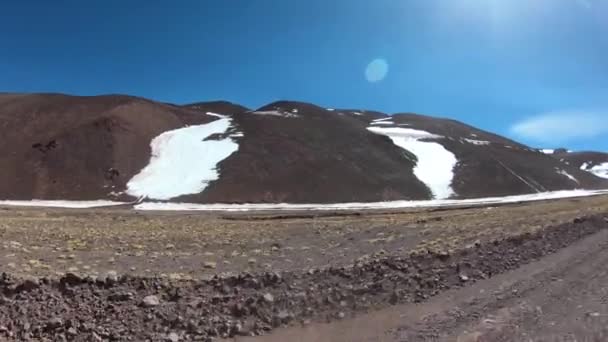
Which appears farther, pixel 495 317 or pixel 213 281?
pixel 213 281

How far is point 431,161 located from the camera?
11781cm

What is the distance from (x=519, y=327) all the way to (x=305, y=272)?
14.9 feet

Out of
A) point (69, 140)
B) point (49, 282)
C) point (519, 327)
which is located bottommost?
point (519, 327)

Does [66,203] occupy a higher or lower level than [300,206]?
higher

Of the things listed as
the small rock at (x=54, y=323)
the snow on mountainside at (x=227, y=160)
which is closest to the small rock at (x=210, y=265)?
the small rock at (x=54, y=323)

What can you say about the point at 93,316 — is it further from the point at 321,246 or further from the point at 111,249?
the point at 321,246

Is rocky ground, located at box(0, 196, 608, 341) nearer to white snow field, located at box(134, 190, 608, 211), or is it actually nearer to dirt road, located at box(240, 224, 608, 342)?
dirt road, located at box(240, 224, 608, 342)

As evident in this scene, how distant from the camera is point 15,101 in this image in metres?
123

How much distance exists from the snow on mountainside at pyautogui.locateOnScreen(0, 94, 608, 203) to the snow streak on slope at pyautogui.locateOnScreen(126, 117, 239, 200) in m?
0.21

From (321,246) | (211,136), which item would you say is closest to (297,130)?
(211,136)

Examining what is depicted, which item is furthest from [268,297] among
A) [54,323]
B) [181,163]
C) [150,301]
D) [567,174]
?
[567,174]

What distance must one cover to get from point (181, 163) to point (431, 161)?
5985 cm

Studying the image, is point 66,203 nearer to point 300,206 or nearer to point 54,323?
point 300,206

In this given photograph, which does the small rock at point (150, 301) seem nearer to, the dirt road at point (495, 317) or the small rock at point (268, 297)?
the dirt road at point (495, 317)
